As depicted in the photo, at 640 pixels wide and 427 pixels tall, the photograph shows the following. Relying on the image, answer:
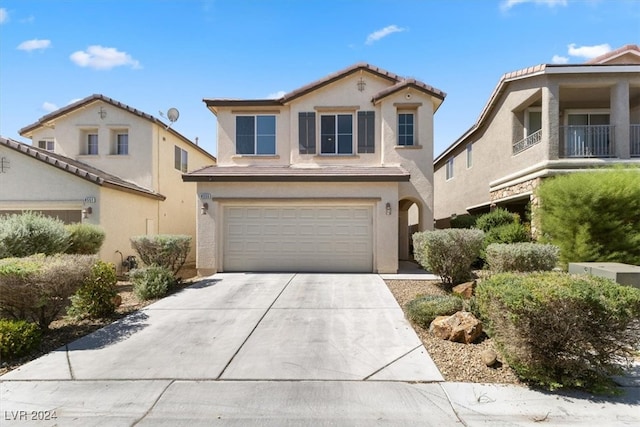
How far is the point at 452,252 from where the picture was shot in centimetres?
879

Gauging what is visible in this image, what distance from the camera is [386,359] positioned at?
5.18 metres

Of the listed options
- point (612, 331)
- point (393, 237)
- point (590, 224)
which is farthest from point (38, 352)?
point (590, 224)

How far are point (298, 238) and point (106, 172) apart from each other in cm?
1059

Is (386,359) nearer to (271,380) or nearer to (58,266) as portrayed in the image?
(271,380)

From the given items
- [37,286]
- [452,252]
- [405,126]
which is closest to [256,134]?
[405,126]

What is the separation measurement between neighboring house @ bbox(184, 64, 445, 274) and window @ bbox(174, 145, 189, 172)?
217 inches

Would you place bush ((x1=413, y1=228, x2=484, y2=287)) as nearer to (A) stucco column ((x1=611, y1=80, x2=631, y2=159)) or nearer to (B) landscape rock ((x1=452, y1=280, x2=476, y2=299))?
(B) landscape rock ((x1=452, y1=280, x2=476, y2=299))

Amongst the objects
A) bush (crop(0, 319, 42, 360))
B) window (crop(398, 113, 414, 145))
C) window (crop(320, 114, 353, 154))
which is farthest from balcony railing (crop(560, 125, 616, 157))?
bush (crop(0, 319, 42, 360))

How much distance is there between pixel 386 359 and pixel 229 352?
2.52 metres

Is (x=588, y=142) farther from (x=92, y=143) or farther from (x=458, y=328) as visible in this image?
(x=92, y=143)

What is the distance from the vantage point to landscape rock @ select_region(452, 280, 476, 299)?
809 cm

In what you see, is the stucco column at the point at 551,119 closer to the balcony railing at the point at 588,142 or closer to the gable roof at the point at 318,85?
the balcony railing at the point at 588,142

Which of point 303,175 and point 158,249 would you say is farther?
point 303,175

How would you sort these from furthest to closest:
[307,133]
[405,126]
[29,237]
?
[307,133] < [405,126] < [29,237]
